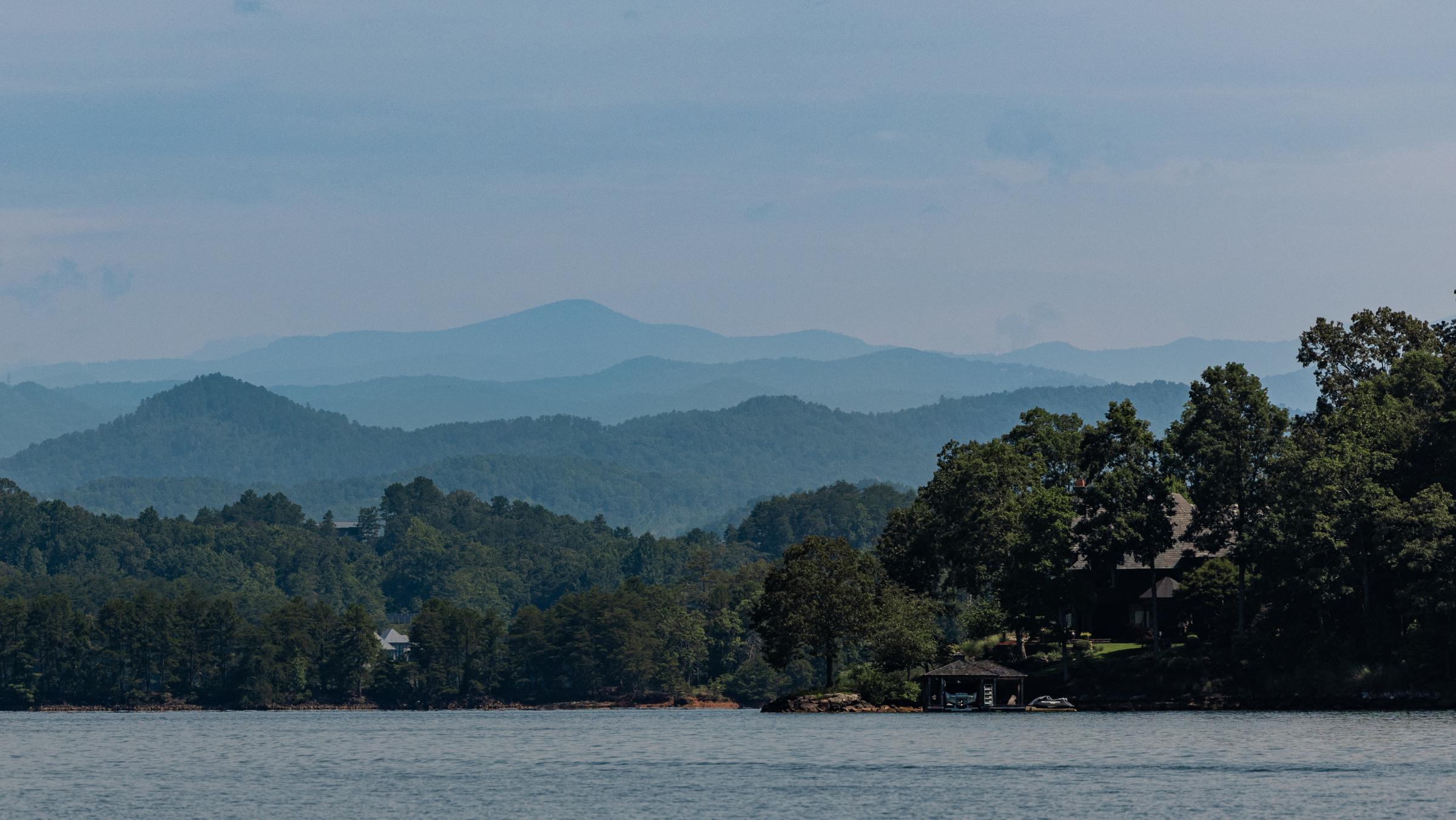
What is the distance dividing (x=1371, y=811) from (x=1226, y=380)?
51.1 meters

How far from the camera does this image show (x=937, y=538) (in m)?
105

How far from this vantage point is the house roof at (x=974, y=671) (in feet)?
313

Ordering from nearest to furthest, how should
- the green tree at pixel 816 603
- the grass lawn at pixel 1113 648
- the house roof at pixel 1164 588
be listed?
the green tree at pixel 816 603, the grass lawn at pixel 1113 648, the house roof at pixel 1164 588

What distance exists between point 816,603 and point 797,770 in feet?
129

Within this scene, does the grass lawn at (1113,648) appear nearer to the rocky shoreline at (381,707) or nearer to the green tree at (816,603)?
the green tree at (816,603)

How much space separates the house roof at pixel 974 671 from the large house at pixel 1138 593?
6758 millimetres

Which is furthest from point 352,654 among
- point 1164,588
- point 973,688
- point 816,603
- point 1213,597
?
point 1213,597

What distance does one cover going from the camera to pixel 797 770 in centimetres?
6153

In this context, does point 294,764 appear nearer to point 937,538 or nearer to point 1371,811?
point 1371,811

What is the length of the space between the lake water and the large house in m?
14.6

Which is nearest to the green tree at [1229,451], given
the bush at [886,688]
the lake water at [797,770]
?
the lake water at [797,770]

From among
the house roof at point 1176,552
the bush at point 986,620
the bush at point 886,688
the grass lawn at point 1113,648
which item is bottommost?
the bush at point 886,688

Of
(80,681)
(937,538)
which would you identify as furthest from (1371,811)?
(80,681)

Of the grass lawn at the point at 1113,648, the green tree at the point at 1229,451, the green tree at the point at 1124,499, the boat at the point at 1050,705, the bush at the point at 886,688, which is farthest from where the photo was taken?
the grass lawn at the point at 1113,648
